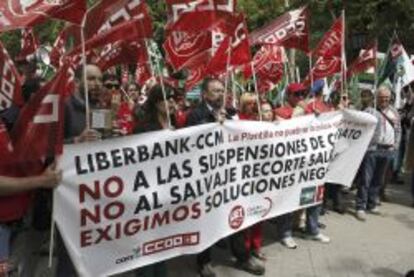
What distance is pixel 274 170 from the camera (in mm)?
6852

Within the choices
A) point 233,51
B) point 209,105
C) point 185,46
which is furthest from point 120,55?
point 209,105

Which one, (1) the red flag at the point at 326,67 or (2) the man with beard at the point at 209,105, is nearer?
(2) the man with beard at the point at 209,105

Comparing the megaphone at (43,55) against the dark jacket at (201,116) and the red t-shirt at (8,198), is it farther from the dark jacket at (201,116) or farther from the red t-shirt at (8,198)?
the red t-shirt at (8,198)

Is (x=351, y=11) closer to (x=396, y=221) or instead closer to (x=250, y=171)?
(x=396, y=221)

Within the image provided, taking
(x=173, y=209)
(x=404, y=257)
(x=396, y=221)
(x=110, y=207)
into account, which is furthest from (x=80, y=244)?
(x=396, y=221)

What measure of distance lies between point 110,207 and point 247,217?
5.79 feet

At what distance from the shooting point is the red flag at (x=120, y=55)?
23.4ft

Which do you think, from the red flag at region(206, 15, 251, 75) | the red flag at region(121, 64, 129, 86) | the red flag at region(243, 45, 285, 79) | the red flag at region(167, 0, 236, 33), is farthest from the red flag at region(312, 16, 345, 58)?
the red flag at region(121, 64, 129, 86)

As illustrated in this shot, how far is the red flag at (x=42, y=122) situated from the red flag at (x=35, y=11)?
369mm

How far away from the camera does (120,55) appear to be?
285 inches

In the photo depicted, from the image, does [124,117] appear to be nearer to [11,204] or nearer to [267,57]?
[267,57]

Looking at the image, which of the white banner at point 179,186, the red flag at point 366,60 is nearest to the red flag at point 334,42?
the red flag at point 366,60

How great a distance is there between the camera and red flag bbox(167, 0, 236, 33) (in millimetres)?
6164

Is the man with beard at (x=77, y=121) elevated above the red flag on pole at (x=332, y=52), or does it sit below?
below
